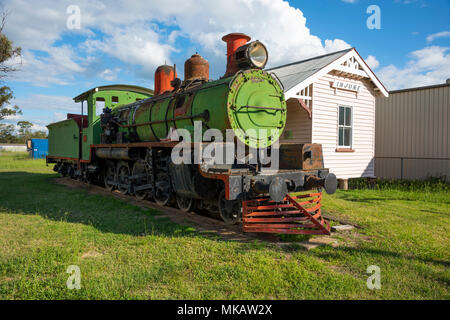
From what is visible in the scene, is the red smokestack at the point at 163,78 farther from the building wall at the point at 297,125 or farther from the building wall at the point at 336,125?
the building wall at the point at 336,125

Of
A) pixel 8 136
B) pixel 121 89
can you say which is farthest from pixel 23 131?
pixel 121 89

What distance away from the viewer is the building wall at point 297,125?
429 inches

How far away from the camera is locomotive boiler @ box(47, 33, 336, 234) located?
211 inches

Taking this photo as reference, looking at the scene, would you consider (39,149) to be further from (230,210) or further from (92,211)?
(230,210)

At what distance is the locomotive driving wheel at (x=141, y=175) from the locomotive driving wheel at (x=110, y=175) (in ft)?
5.29

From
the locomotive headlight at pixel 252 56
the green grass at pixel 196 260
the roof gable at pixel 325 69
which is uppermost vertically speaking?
the roof gable at pixel 325 69

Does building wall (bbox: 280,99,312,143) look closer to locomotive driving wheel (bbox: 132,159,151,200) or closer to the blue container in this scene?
locomotive driving wheel (bbox: 132,159,151,200)

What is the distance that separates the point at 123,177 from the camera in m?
9.24

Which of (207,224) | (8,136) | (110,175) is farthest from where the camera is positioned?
(8,136)

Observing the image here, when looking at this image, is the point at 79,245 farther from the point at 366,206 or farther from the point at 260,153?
the point at 366,206

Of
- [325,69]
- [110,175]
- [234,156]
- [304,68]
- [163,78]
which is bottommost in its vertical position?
[110,175]

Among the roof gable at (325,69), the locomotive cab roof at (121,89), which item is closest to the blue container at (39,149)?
the locomotive cab roof at (121,89)

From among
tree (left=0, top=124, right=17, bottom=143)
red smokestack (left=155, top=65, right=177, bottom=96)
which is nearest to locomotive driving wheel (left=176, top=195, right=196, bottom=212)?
red smokestack (left=155, top=65, right=177, bottom=96)

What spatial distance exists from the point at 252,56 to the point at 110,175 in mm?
6395
